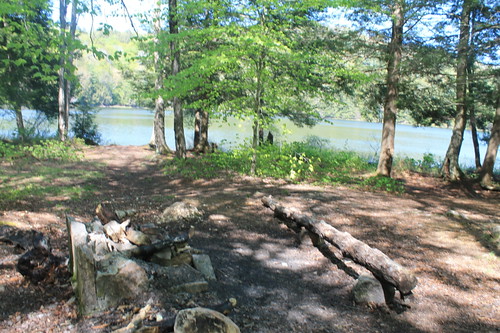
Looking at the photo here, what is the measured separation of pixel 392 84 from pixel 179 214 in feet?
30.0

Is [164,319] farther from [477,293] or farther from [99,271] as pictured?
[477,293]

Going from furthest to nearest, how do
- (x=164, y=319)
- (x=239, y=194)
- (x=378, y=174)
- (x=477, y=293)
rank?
(x=378, y=174) → (x=239, y=194) → (x=477, y=293) → (x=164, y=319)

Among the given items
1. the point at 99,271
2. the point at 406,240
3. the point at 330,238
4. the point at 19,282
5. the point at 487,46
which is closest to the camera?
the point at 99,271

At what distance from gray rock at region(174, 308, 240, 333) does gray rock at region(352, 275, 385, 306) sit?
1698 millimetres

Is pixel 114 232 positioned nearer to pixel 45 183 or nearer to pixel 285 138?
pixel 45 183

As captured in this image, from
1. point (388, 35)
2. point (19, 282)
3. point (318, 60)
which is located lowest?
point (19, 282)

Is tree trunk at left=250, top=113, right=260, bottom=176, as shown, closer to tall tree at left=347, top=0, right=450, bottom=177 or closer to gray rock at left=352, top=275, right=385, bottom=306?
tall tree at left=347, top=0, right=450, bottom=177

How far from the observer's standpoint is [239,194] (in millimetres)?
8312

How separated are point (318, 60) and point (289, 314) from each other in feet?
26.5

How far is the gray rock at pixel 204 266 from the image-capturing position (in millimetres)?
3942

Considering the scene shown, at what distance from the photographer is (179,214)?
20.3 ft

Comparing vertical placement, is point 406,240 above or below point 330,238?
below

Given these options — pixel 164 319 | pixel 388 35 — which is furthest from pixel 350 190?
pixel 164 319

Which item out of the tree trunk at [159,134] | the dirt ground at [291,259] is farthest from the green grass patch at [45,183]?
the tree trunk at [159,134]
